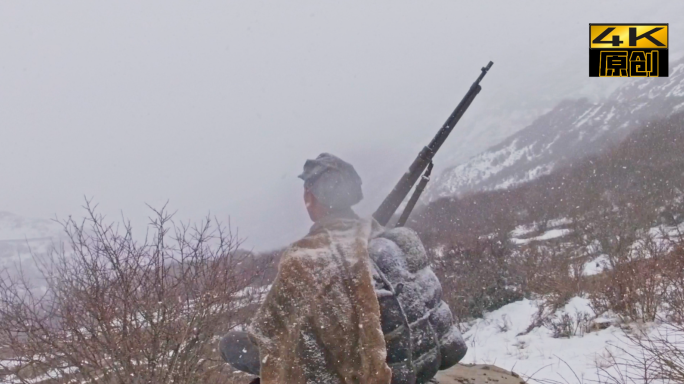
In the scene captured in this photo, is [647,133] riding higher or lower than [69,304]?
higher

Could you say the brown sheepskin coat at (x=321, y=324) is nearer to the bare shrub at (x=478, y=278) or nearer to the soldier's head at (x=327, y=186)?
the soldier's head at (x=327, y=186)

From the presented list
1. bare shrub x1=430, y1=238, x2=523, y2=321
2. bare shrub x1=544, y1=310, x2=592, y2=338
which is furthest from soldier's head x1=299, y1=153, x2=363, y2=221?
→ bare shrub x1=430, y1=238, x2=523, y2=321

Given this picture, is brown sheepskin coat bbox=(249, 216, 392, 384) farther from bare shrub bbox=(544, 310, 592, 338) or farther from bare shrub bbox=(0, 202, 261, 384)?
bare shrub bbox=(544, 310, 592, 338)

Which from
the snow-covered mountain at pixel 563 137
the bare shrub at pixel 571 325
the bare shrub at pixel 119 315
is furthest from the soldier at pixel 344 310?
the snow-covered mountain at pixel 563 137

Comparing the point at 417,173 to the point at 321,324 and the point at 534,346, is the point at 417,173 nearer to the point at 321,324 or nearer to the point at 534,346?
the point at 321,324

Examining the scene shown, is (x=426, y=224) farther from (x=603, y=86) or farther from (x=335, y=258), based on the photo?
(x=603, y=86)

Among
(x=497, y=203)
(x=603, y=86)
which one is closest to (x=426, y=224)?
(x=497, y=203)

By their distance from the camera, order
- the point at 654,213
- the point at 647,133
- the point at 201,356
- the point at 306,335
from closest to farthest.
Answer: the point at 306,335, the point at 201,356, the point at 654,213, the point at 647,133

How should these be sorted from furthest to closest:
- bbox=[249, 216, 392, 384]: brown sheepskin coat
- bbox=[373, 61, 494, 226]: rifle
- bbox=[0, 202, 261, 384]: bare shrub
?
bbox=[0, 202, 261, 384]: bare shrub < bbox=[373, 61, 494, 226]: rifle < bbox=[249, 216, 392, 384]: brown sheepskin coat

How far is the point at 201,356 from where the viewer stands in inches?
166

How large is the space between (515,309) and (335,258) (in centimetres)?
712

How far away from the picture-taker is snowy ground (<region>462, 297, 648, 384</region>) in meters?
4.58

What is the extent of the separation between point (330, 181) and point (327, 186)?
0.08 feet

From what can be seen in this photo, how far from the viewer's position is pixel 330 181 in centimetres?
197
